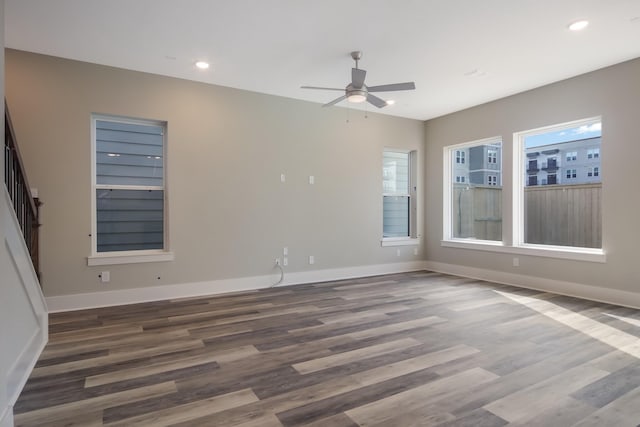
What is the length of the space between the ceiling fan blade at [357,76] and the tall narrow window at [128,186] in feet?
8.43

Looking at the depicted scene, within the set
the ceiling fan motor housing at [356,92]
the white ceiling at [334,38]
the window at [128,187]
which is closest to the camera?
the white ceiling at [334,38]

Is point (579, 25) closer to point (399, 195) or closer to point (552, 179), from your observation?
point (552, 179)

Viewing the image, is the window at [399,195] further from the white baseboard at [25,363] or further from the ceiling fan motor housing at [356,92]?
the white baseboard at [25,363]

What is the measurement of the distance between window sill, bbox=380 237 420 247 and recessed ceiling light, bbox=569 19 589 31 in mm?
3834

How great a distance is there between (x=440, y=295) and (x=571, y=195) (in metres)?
2.28

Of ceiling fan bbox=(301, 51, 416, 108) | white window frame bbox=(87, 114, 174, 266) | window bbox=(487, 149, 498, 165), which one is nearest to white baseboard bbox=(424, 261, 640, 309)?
window bbox=(487, 149, 498, 165)

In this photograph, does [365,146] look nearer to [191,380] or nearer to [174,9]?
[174,9]

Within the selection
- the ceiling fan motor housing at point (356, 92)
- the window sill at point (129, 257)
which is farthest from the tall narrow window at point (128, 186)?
the ceiling fan motor housing at point (356, 92)

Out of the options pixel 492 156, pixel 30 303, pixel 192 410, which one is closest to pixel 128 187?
pixel 30 303

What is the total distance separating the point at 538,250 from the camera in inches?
195

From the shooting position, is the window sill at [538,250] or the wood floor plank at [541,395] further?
the window sill at [538,250]

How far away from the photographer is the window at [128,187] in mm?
4277

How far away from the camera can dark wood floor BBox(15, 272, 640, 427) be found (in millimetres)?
1941

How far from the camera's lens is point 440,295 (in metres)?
4.61
